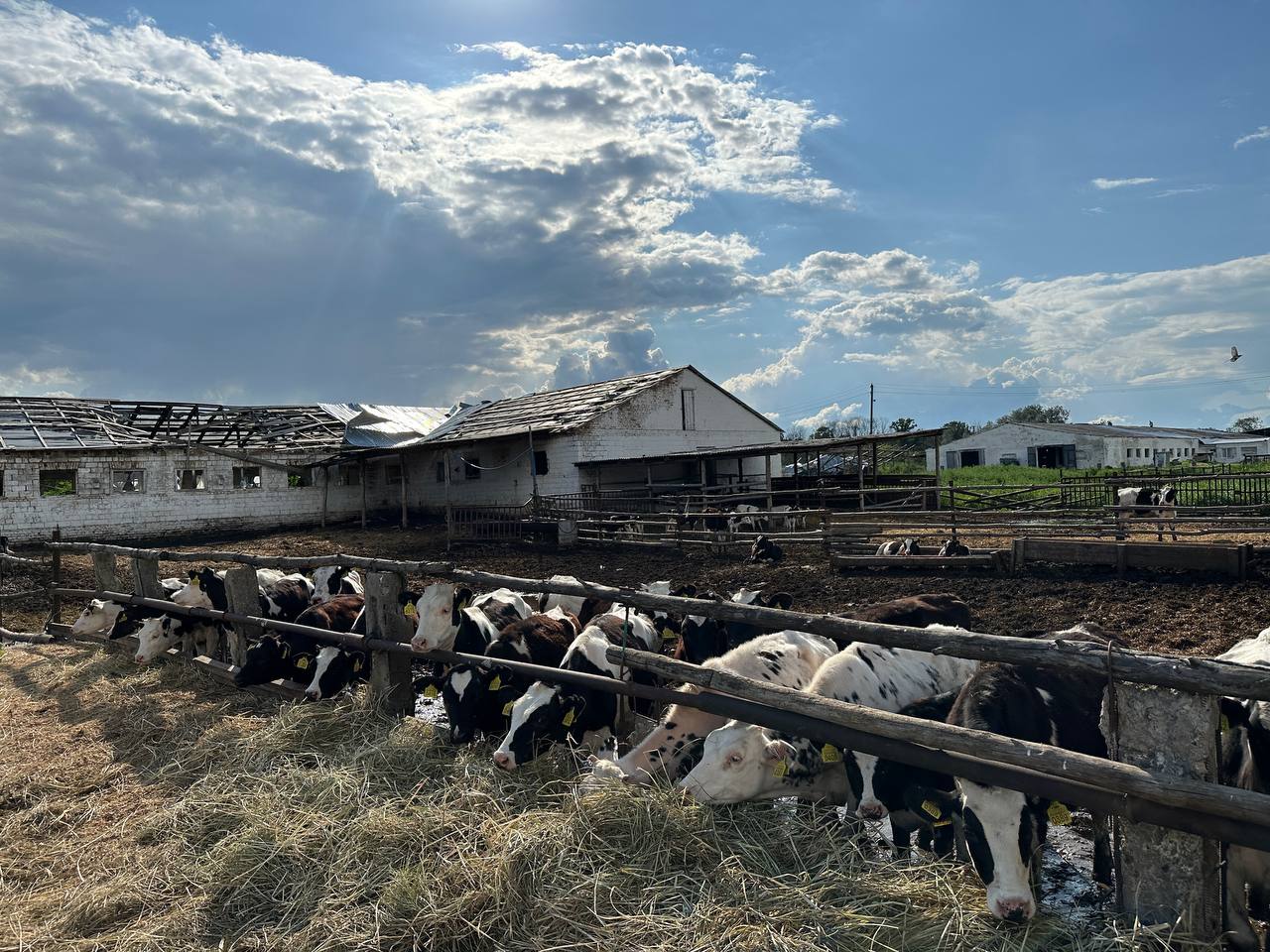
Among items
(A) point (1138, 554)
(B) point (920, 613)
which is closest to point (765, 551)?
(A) point (1138, 554)

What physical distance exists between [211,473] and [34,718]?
22.3 meters

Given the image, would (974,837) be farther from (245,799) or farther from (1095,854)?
(245,799)

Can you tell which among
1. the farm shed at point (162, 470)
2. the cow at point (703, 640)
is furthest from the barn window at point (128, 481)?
the cow at point (703, 640)

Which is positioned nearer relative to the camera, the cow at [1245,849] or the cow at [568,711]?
the cow at [1245,849]

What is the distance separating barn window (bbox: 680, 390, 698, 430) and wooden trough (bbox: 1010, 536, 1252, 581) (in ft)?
60.7

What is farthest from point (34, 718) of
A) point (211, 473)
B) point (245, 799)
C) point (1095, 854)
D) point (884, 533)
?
point (211, 473)

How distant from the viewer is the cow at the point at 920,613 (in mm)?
6500

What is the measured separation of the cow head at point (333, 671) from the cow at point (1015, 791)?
4908mm

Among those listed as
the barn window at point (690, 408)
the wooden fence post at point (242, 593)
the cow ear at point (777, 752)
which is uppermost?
the barn window at point (690, 408)

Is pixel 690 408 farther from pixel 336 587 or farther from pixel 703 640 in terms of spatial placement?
pixel 703 640

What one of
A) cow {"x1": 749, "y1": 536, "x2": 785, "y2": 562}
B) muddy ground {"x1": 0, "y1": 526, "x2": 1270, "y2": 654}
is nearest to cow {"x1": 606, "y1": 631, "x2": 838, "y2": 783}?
muddy ground {"x1": 0, "y1": 526, "x2": 1270, "y2": 654}

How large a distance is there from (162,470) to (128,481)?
1.05 meters

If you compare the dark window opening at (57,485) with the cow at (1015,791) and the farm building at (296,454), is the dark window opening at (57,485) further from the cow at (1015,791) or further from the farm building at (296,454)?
the cow at (1015,791)

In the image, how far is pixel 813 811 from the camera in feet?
14.0
